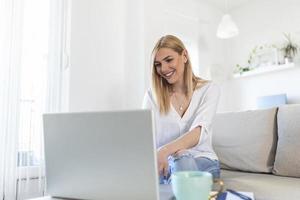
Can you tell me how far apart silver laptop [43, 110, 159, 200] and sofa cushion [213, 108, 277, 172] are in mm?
959

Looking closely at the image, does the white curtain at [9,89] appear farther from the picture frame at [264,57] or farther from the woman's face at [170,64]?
the picture frame at [264,57]

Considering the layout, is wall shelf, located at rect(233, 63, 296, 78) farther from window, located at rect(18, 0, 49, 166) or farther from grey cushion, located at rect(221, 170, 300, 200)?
window, located at rect(18, 0, 49, 166)

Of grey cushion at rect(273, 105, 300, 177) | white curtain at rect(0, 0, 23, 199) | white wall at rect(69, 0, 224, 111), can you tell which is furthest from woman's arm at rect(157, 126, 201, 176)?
white wall at rect(69, 0, 224, 111)

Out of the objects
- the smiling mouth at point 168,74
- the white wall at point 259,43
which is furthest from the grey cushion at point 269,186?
the white wall at point 259,43

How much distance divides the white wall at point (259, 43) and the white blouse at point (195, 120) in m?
2.54

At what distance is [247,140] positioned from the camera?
1471 millimetres

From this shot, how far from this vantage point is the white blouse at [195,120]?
105cm

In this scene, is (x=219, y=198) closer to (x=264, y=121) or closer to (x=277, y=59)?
(x=264, y=121)

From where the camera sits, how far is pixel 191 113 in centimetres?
108

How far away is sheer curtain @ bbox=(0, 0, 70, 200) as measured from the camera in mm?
1589

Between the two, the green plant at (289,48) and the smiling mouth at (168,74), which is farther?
the green plant at (289,48)

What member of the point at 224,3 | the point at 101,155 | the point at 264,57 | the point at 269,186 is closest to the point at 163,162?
the point at 101,155

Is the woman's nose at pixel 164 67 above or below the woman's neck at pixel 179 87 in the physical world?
above

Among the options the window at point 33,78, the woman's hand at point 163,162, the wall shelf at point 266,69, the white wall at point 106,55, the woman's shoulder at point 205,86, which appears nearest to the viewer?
the woman's hand at point 163,162
